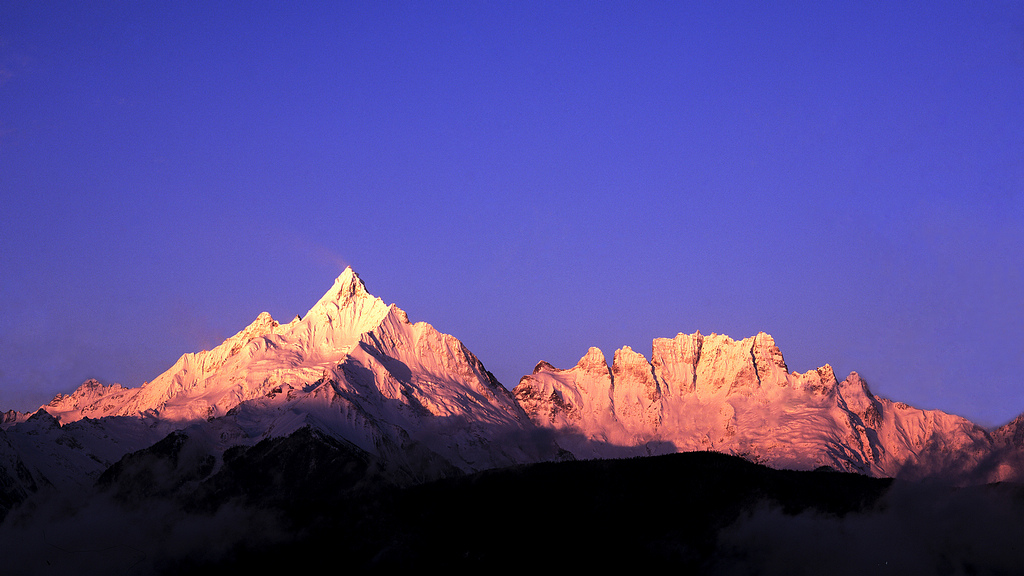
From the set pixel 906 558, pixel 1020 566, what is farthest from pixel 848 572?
pixel 1020 566

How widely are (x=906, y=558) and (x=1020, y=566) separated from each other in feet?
62.6

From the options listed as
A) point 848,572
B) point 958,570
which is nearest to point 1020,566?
point 958,570

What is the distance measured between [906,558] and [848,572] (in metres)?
11.7

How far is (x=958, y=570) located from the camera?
648ft

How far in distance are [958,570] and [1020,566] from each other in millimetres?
10439

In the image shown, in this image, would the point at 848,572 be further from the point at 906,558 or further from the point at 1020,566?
the point at 1020,566

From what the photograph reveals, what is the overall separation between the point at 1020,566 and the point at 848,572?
3006 cm

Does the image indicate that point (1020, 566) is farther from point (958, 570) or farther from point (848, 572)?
point (848, 572)

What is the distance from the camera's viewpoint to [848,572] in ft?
641

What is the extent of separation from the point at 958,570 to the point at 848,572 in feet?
64.9

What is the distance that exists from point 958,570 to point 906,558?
8.86 m

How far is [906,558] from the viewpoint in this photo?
198750mm
